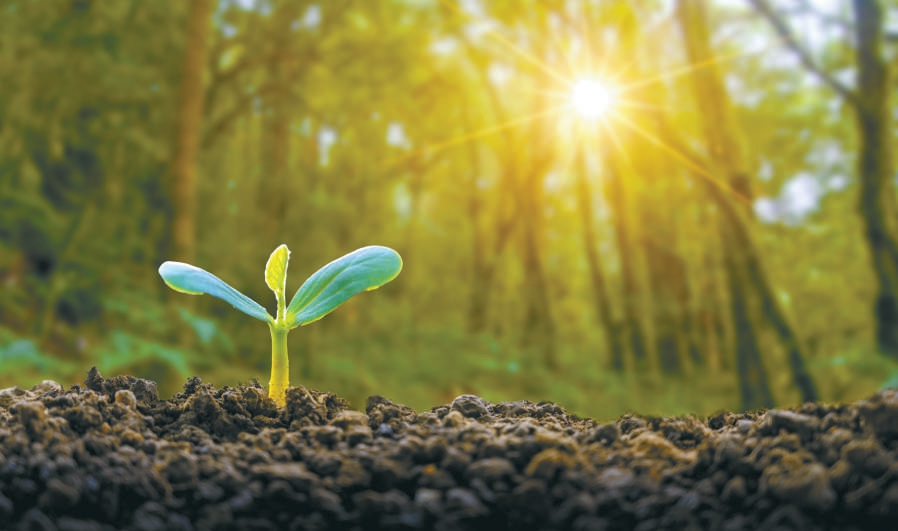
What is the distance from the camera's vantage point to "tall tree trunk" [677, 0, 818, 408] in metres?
2.00

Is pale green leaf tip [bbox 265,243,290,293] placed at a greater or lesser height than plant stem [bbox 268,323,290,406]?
greater

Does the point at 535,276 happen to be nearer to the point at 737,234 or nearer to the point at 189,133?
the point at 737,234

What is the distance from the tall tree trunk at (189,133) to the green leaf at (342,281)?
1363 mm

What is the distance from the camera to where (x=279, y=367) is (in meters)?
0.87

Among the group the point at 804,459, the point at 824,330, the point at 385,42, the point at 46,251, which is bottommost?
the point at 804,459

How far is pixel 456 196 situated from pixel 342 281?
10.5 feet

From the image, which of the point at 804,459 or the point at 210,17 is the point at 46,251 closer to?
Result: the point at 210,17

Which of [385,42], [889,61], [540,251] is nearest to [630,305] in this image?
[540,251]

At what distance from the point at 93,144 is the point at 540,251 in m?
2.17

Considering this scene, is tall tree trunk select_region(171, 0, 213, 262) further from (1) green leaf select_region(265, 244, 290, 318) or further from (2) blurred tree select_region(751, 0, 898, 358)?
(2) blurred tree select_region(751, 0, 898, 358)

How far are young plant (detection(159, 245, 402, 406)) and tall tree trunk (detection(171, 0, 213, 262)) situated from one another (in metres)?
1.33

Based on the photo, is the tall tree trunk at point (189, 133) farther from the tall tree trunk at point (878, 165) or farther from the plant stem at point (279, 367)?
the tall tree trunk at point (878, 165)

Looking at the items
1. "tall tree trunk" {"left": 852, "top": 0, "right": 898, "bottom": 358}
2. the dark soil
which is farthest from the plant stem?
"tall tree trunk" {"left": 852, "top": 0, "right": 898, "bottom": 358}

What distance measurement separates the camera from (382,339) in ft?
9.20
